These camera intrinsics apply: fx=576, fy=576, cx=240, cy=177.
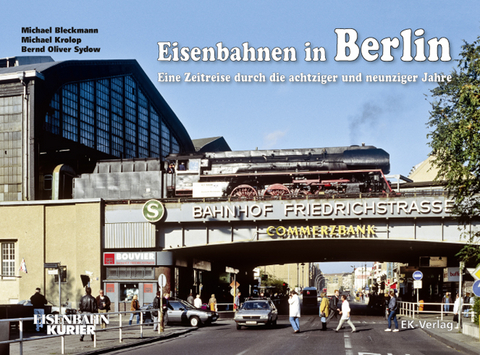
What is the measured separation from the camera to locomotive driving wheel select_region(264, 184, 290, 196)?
43.1 metres

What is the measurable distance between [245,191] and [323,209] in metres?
6.28

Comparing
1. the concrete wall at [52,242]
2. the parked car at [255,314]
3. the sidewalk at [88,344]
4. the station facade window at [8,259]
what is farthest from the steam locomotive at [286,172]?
the sidewalk at [88,344]

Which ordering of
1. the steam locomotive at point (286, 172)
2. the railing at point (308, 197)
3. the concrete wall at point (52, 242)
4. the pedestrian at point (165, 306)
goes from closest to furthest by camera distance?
the pedestrian at point (165, 306) → the railing at point (308, 197) → the steam locomotive at point (286, 172) → the concrete wall at point (52, 242)

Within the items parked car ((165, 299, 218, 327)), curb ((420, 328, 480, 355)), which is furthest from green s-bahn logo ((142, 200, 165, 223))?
curb ((420, 328, 480, 355))

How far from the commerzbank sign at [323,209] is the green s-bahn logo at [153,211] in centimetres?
238

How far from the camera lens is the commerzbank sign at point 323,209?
40469mm

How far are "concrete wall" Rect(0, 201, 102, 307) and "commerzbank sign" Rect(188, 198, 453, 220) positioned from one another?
8.83 meters

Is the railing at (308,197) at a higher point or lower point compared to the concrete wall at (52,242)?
higher

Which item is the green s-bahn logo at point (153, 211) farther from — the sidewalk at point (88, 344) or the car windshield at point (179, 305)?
the sidewalk at point (88, 344)

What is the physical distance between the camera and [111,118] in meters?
65.8

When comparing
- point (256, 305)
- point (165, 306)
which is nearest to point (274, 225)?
point (256, 305)

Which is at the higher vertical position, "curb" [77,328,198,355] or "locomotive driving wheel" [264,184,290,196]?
"locomotive driving wheel" [264,184,290,196]

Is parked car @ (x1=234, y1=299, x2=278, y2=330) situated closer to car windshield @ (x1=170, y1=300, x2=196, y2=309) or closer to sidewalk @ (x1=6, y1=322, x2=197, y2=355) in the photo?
sidewalk @ (x1=6, y1=322, x2=197, y2=355)

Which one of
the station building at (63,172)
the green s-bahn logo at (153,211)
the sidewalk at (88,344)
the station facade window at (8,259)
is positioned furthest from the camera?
the station facade window at (8,259)
